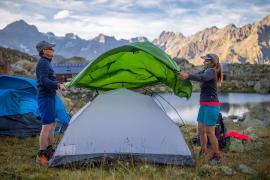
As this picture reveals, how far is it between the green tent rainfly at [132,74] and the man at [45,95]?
53 cm

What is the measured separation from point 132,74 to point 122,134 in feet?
6.44

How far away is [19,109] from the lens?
1212cm

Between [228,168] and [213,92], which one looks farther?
[213,92]

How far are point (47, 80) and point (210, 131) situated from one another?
3865 millimetres

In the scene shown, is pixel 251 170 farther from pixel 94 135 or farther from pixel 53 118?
pixel 53 118

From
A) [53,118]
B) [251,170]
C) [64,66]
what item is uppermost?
[64,66]

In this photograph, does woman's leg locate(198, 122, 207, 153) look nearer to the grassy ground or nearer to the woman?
the woman

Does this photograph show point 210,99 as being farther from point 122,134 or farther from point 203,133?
point 122,134

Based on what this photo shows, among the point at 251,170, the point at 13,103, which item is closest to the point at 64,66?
the point at 13,103

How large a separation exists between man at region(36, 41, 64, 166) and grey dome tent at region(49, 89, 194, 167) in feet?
1.35

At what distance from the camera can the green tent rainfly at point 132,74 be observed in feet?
29.7

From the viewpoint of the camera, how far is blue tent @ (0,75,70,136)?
11727 millimetres

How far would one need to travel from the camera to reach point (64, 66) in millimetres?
89375

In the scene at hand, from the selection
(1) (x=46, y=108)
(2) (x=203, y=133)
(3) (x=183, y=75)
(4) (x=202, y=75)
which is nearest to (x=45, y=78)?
(1) (x=46, y=108)
